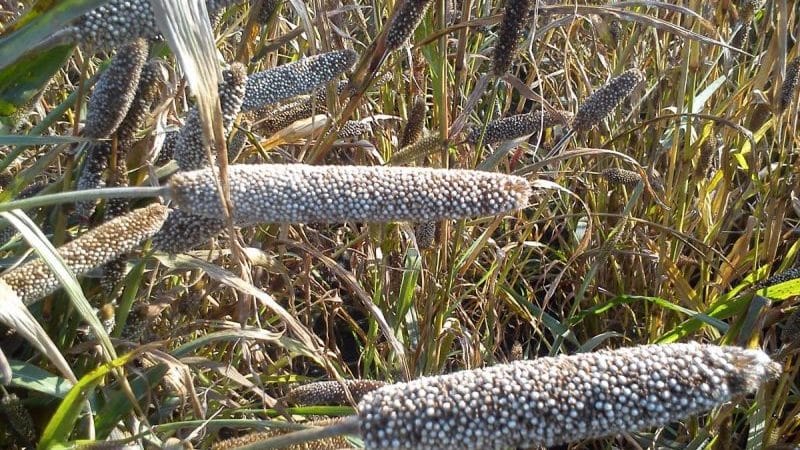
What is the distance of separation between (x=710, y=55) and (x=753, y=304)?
57.4 inches

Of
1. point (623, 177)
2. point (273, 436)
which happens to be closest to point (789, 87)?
point (623, 177)

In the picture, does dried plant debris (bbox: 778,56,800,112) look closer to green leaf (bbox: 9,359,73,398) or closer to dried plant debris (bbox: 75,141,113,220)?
dried plant debris (bbox: 75,141,113,220)

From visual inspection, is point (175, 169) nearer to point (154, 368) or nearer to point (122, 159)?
point (122, 159)

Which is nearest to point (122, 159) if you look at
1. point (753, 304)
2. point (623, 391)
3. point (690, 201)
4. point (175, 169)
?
point (175, 169)

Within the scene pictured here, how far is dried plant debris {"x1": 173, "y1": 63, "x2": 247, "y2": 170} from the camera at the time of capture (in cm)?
142

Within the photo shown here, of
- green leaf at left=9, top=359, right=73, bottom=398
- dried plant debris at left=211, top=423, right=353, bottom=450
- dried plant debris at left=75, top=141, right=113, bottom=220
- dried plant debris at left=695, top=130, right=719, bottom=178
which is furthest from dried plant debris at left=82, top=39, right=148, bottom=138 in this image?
dried plant debris at left=695, top=130, right=719, bottom=178

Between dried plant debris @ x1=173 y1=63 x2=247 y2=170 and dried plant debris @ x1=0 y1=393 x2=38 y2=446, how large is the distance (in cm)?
56

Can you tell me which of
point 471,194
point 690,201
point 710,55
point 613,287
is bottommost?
point 613,287

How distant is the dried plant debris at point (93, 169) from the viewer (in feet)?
5.09

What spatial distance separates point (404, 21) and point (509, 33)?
234 millimetres

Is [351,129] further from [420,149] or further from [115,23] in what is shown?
[115,23]

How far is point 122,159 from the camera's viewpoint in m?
1.60

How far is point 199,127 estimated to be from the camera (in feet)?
4.64

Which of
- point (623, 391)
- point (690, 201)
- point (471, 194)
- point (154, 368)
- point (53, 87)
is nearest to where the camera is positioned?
point (623, 391)
